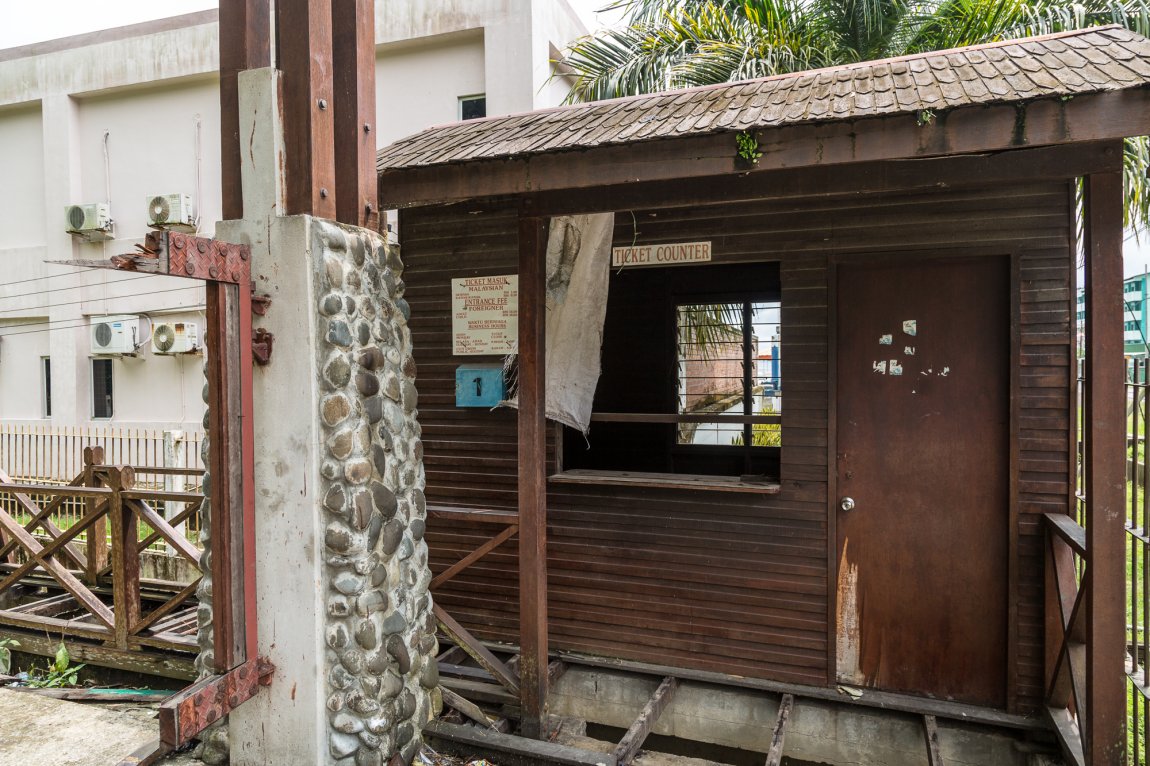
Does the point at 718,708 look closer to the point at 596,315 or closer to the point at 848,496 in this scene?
the point at 848,496

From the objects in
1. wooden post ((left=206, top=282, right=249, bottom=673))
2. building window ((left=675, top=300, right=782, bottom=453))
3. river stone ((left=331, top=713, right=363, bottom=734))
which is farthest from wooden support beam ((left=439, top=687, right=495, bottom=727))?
building window ((left=675, top=300, right=782, bottom=453))

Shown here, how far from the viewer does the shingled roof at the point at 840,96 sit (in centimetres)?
282

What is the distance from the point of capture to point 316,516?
3.36 metres

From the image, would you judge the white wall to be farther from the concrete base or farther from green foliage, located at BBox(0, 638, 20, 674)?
the concrete base

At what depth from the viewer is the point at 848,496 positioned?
4.36 m

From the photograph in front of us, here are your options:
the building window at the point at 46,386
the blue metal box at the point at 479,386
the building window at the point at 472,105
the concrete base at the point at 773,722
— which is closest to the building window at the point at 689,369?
the blue metal box at the point at 479,386

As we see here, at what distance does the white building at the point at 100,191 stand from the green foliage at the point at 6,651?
6402 millimetres

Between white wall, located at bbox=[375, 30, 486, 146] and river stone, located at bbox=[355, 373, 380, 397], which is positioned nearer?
river stone, located at bbox=[355, 373, 380, 397]

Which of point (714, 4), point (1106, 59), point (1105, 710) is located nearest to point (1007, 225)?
point (1106, 59)

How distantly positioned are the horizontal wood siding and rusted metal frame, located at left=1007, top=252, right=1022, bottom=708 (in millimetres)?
35

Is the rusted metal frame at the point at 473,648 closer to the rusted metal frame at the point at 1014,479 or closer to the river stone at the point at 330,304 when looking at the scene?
the river stone at the point at 330,304

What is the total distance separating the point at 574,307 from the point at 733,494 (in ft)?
5.17

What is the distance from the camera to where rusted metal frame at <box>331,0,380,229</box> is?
374cm

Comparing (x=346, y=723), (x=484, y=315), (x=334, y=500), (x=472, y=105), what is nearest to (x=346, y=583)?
(x=334, y=500)
